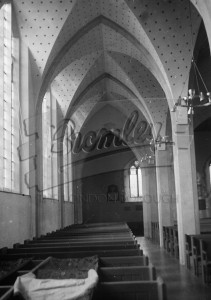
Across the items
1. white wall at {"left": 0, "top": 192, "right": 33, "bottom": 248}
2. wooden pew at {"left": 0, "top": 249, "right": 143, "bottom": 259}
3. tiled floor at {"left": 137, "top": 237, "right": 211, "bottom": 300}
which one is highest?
white wall at {"left": 0, "top": 192, "right": 33, "bottom": 248}

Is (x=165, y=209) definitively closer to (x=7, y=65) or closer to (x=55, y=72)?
(x=55, y=72)

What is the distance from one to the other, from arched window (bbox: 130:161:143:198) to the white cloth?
21492mm

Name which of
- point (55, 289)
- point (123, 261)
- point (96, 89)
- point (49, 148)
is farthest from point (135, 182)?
point (55, 289)

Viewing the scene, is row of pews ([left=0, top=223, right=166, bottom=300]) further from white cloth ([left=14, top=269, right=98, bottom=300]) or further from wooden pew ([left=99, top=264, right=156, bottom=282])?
white cloth ([left=14, top=269, right=98, bottom=300])

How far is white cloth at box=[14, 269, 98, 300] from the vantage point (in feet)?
11.5

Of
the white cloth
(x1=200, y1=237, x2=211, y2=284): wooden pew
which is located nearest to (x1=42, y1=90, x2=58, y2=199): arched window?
(x1=200, y1=237, x2=211, y2=284): wooden pew

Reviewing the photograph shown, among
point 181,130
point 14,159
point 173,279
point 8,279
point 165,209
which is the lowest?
point 173,279

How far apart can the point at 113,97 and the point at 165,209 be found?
687 centimetres

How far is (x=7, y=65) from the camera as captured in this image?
9.94 meters

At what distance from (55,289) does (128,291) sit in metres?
0.92

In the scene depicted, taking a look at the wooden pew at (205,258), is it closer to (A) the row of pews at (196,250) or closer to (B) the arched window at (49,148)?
(A) the row of pews at (196,250)

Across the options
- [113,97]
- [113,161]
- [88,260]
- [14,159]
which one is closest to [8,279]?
[88,260]

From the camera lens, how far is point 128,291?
4062 mm

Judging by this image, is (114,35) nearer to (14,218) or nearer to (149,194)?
(14,218)
